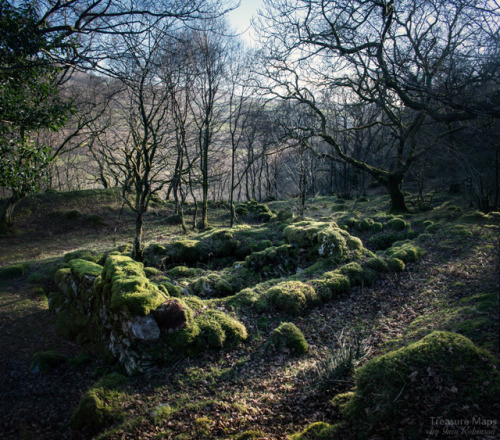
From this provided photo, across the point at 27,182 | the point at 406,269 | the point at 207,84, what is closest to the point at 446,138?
the point at 406,269

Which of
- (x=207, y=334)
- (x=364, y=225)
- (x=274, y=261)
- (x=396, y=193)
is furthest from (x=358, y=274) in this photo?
(x=396, y=193)

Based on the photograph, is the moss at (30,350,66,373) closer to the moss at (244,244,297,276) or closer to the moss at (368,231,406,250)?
the moss at (244,244,297,276)

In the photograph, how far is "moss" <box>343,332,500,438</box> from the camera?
9.02 ft

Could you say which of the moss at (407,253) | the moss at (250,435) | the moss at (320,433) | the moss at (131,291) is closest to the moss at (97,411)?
the moss at (131,291)

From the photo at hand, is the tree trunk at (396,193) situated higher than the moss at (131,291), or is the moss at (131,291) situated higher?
the tree trunk at (396,193)

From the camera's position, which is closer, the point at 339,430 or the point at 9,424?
the point at 339,430

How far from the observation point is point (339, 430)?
9.98 feet

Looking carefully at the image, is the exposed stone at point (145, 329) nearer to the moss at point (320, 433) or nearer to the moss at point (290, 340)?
the moss at point (290, 340)

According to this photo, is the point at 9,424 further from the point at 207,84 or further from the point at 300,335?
the point at 207,84

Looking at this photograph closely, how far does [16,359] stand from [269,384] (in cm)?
536

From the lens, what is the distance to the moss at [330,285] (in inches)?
292

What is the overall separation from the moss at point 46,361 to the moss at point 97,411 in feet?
6.64

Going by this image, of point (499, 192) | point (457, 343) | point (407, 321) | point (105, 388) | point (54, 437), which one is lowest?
point (54, 437)

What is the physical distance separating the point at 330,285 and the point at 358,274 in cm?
107
